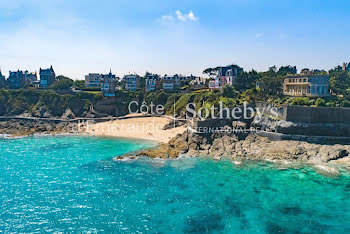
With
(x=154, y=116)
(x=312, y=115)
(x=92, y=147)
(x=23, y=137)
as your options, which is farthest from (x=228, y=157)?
(x=23, y=137)

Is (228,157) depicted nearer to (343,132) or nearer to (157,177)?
(157,177)

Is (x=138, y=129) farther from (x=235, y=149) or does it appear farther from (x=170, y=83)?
(x=170, y=83)

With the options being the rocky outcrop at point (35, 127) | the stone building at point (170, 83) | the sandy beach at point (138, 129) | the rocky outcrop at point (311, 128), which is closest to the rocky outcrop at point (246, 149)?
the rocky outcrop at point (311, 128)

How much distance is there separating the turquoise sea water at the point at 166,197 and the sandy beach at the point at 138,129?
18.0 metres

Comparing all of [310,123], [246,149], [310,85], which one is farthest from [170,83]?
[310,123]

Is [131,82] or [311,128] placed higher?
[131,82]

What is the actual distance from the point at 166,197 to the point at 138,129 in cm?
3829

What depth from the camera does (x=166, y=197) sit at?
2802 cm

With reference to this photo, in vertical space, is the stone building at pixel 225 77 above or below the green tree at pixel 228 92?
above

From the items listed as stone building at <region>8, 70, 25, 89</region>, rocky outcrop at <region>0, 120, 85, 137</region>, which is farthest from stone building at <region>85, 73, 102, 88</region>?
rocky outcrop at <region>0, 120, 85, 137</region>

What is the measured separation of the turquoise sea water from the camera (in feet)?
74.5

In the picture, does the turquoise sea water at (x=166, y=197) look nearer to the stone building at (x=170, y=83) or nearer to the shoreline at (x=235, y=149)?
the shoreline at (x=235, y=149)

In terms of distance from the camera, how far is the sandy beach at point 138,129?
58812 millimetres

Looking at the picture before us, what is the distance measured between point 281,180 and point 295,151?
35.8 ft
